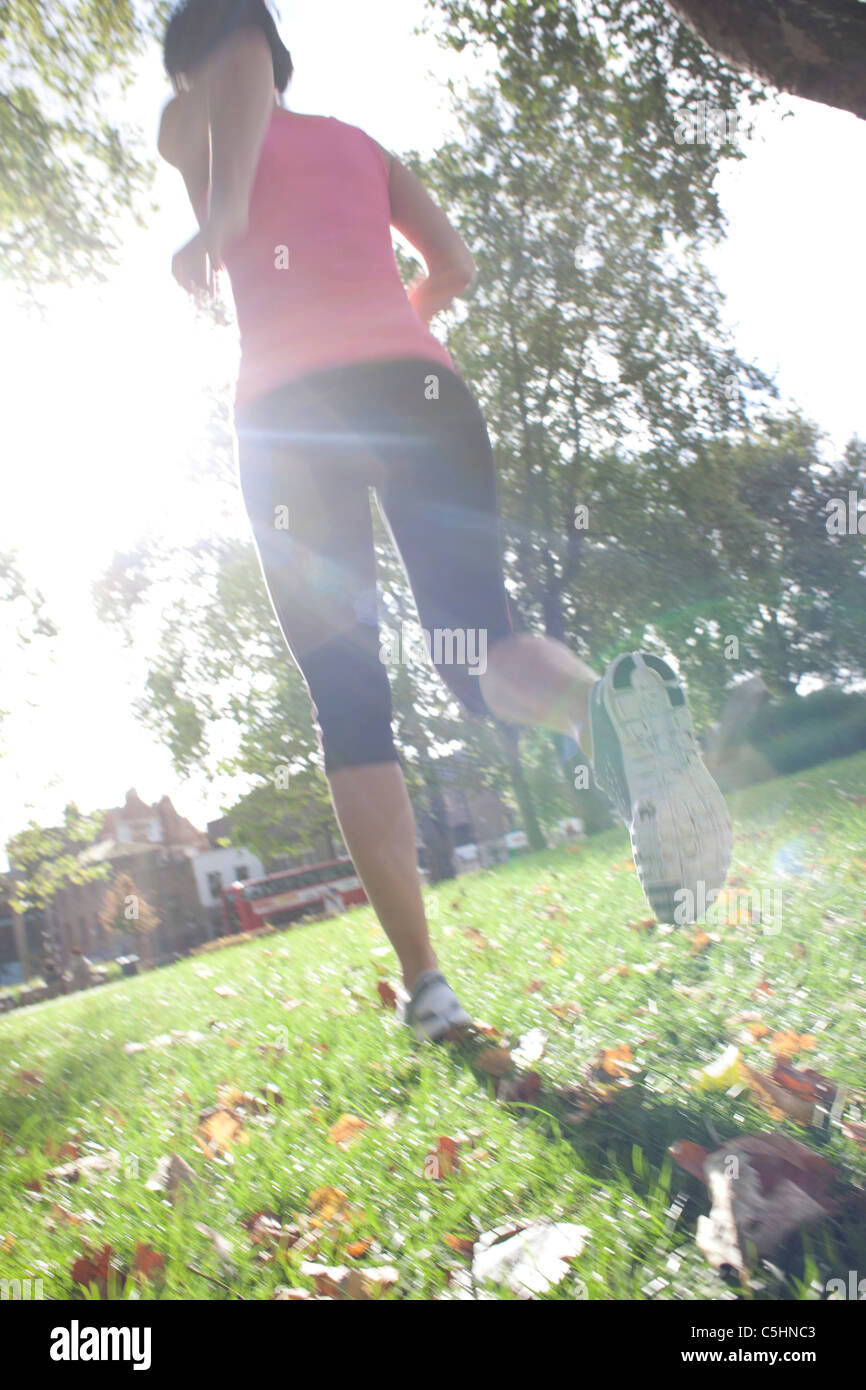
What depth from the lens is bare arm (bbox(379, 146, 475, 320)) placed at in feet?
8.79

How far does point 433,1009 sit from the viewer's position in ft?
7.22

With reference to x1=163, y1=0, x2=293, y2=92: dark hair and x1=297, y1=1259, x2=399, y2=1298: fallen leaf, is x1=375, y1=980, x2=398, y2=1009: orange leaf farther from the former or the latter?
x1=163, y1=0, x2=293, y2=92: dark hair

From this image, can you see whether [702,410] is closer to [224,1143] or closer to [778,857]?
[778,857]

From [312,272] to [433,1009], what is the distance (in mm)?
1806

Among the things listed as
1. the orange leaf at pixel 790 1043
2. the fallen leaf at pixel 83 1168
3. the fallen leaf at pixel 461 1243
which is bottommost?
the fallen leaf at pixel 83 1168

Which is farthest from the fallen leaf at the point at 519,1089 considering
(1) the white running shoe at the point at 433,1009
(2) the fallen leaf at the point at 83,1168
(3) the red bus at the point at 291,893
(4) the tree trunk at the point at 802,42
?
(3) the red bus at the point at 291,893

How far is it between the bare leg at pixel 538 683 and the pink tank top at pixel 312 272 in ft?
2.55

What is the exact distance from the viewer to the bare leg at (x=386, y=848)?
2.18m

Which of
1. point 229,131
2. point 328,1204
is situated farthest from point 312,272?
point 328,1204

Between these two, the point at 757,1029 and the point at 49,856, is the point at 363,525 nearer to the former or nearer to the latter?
the point at 757,1029

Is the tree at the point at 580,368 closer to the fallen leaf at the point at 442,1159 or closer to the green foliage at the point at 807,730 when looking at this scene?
the green foliage at the point at 807,730
